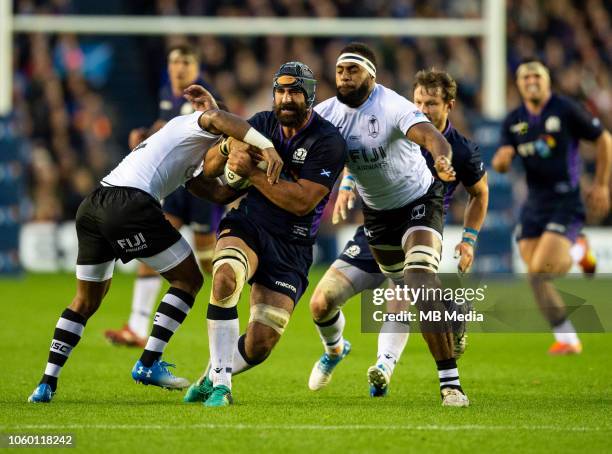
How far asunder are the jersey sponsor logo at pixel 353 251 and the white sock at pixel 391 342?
0.58 metres

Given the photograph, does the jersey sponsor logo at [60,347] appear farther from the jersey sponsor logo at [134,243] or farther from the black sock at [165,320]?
the jersey sponsor logo at [134,243]

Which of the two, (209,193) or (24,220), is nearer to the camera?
(209,193)

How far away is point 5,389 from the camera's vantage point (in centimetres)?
866

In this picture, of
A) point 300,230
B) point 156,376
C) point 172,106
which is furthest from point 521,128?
point 156,376

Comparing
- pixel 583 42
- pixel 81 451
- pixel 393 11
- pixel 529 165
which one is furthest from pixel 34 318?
pixel 583 42

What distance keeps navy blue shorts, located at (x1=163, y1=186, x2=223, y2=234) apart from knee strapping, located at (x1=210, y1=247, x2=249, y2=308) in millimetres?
4233

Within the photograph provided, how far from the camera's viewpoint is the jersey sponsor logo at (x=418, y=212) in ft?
28.0

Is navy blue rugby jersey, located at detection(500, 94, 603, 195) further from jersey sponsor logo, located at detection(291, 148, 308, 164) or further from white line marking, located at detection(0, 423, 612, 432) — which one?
white line marking, located at detection(0, 423, 612, 432)

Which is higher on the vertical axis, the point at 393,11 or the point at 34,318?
the point at 393,11

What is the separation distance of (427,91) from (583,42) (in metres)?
16.2

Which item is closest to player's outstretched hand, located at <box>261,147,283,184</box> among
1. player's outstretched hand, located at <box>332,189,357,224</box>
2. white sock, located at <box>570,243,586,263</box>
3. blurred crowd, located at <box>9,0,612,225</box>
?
player's outstretched hand, located at <box>332,189,357,224</box>


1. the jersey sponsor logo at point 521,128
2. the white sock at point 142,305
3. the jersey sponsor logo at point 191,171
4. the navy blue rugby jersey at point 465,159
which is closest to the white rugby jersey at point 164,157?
the jersey sponsor logo at point 191,171

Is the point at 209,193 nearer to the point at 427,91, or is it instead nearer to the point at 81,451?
the point at 427,91

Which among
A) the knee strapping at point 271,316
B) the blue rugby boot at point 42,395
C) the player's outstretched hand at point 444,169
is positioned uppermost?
the player's outstretched hand at point 444,169
